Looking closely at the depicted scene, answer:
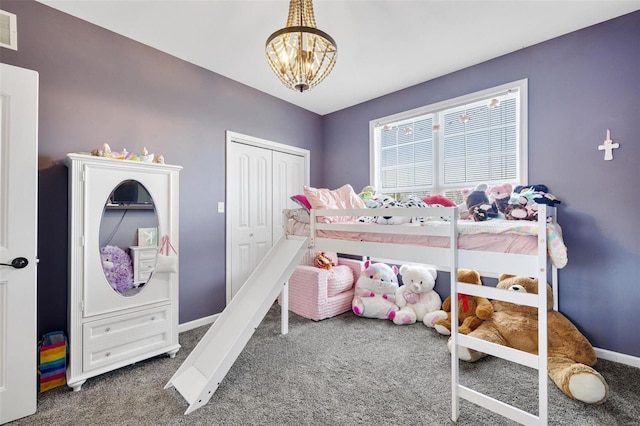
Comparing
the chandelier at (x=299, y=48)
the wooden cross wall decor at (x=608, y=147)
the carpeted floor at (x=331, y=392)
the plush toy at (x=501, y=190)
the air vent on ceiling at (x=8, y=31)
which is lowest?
the carpeted floor at (x=331, y=392)

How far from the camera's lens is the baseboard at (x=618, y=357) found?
205 centimetres

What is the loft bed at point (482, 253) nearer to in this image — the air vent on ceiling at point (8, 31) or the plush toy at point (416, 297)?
the plush toy at point (416, 297)

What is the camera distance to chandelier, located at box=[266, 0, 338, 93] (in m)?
1.53

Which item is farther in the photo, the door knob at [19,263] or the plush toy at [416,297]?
the plush toy at [416,297]

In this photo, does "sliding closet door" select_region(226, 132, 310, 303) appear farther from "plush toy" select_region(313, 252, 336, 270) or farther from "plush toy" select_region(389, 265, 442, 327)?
"plush toy" select_region(389, 265, 442, 327)

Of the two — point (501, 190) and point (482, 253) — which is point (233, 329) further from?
point (501, 190)

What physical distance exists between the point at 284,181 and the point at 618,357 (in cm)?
341

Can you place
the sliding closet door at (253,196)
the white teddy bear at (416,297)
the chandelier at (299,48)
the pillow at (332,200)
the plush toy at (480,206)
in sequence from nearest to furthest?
the chandelier at (299,48) → the plush toy at (480,206) → the pillow at (332,200) → the white teddy bear at (416,297) → the sliding closet door at (253,196)

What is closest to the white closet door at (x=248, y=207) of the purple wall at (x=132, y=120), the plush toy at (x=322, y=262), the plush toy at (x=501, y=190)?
the purple wall at (x=132, y=120)

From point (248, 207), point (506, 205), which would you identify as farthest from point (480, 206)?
point (248, 207)

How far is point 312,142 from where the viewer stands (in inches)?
160

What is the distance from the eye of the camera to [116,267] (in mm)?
2029

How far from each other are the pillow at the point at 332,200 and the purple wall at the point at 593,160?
1556mm

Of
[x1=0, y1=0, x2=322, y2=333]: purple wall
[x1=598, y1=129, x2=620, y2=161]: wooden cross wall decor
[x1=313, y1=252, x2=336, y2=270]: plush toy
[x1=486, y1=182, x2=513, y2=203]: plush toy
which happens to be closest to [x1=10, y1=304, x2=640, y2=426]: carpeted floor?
[x1=0, y1=0, x2=322, y2=333]: purple wall
